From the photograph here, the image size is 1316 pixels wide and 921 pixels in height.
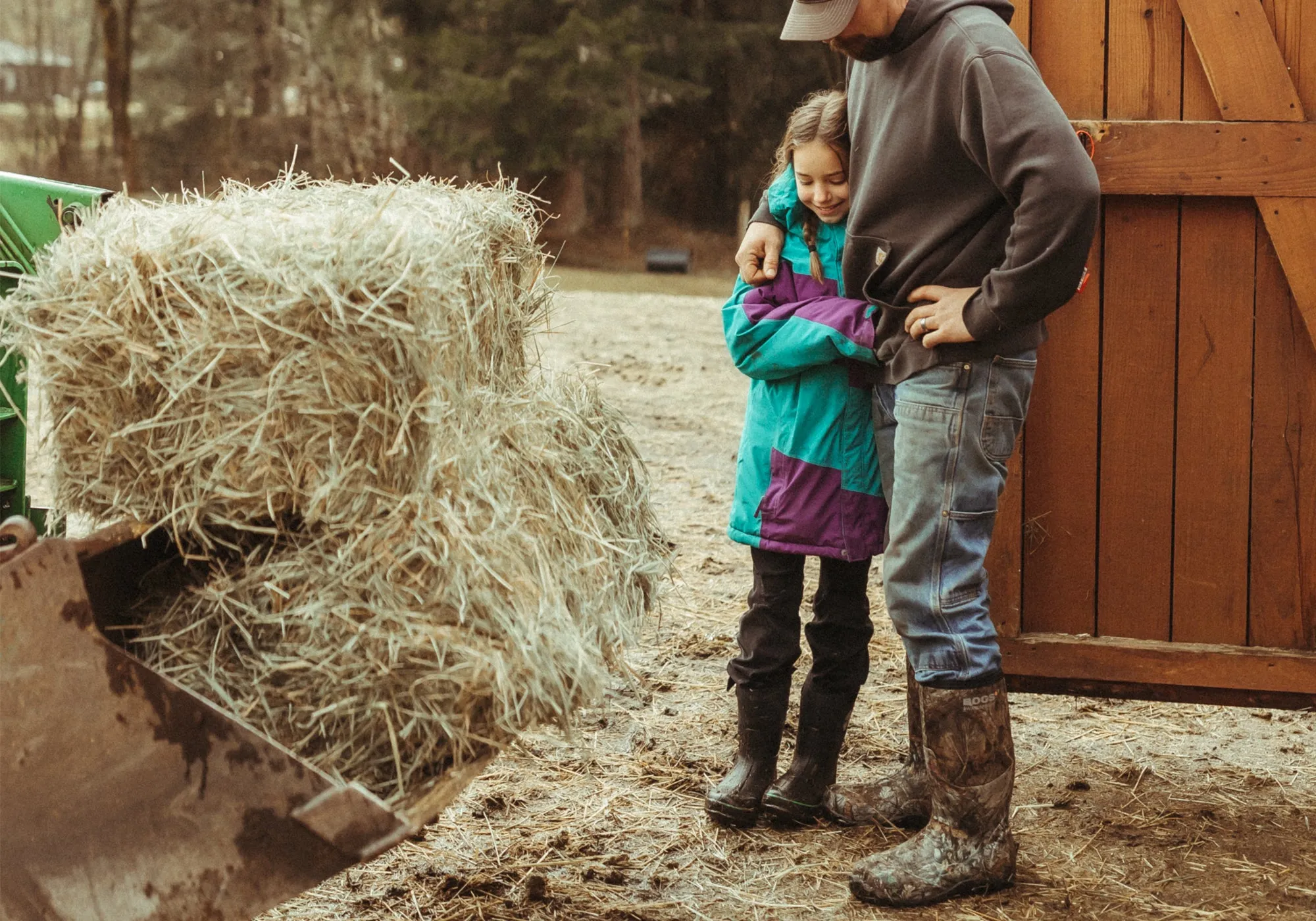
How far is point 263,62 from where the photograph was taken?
22094 mm

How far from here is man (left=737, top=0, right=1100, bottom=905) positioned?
8.09 ft

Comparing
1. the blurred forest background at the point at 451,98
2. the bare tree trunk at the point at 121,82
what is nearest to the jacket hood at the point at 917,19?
the blurred forest background at the point at 451,98

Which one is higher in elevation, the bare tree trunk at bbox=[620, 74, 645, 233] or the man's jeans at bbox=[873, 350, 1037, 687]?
the bare tree trunk at bbox=[620, 74, 645, 233]

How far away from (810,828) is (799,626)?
505 millimetres

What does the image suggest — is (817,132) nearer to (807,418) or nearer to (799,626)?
(807,418)

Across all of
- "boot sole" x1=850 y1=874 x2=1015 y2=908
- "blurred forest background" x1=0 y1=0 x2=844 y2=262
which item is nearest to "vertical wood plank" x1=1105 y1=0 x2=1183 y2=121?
"boot sole" x1=850 y1=874 x2=1015 y2=908

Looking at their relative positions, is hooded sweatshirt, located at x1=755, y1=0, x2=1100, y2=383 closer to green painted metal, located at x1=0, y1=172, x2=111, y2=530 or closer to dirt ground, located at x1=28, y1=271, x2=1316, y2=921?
dirt ground, located at x1=28, y1=271, x2=1316, y2=921

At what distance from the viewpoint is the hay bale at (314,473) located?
6.39 feet

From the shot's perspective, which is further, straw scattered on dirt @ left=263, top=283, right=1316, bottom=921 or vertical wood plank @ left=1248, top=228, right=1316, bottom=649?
vertical wood plank @ left=1248, top=228, right=1316, bottom=649

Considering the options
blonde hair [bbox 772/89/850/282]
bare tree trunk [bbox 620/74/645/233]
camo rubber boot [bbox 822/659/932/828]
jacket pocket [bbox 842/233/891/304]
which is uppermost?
bare tree trunk [bbox 620/74/645/233]

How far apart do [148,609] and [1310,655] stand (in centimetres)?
260

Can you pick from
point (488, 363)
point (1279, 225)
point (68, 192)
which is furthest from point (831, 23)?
point (68, 192)

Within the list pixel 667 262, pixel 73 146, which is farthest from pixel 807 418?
pixel 73 146

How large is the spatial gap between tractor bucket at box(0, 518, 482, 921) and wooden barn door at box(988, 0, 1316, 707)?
193 cm
